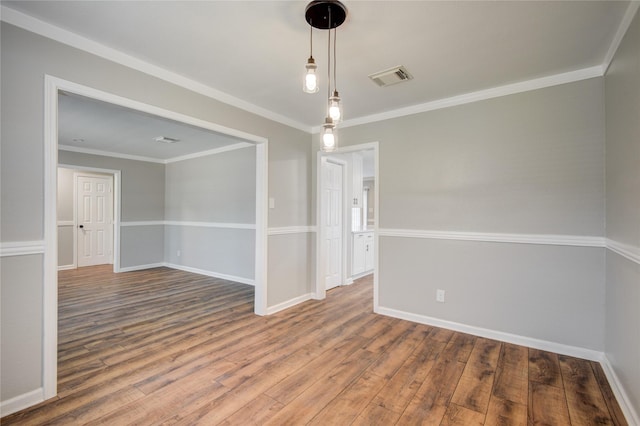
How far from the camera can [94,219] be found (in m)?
7.15

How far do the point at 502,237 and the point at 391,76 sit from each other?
6.29 ft

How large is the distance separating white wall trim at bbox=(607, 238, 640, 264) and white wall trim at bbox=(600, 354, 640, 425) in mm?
882

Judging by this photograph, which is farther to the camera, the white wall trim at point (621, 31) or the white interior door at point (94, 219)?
the white interior door at point (94, 219)

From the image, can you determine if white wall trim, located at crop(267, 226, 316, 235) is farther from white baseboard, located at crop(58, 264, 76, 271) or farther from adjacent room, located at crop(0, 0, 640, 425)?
white baseboard, located at crop(58, 264, 76, 271)

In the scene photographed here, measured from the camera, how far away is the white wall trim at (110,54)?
1911mm

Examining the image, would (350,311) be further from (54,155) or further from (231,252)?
(54,155)

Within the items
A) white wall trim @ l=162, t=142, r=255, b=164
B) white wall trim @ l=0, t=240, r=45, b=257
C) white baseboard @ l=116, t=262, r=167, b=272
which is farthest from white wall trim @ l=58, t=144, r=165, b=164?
white wall trim @ l=0, t=240, r=45, b=257

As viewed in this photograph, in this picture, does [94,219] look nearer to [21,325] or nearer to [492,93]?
[21,325]

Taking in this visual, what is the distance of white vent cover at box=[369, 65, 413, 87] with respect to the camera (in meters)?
2.60

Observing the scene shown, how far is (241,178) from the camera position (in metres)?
5.41

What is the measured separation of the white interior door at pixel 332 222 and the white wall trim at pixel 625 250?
3215 mm

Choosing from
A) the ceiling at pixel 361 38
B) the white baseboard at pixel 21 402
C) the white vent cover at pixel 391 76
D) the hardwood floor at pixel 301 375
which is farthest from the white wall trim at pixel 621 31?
the white baseboard at pixel 21 402

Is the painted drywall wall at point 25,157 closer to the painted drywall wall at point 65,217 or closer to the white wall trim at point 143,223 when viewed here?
the white wall trim at point 143,223

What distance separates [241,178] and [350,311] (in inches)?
122
